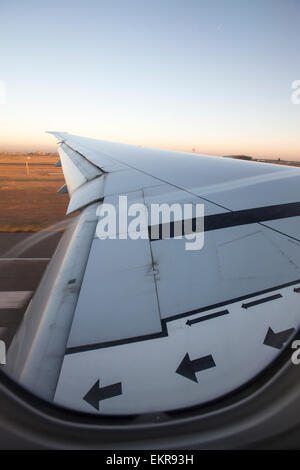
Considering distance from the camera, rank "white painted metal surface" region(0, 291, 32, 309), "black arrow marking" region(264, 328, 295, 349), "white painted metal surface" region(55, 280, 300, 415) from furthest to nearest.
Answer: "white painted metal surface" region(0, 291, 32, 309) → "black arrow marking" region(264, 328, 295, 349) → "white painted metal surface" region(55, 280, 300, 415)

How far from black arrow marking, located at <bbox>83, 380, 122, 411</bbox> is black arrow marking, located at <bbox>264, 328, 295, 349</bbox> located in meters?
0.61

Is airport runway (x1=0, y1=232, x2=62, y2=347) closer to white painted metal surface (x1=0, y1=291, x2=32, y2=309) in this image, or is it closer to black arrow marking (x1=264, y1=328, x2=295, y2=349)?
white painted metal surface (x1=0, y1=291, x2=32, y2=309)

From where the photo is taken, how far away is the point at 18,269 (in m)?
5.75

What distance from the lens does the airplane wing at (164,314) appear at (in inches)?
34.0

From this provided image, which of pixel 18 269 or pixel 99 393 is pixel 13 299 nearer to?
pixel 18 269

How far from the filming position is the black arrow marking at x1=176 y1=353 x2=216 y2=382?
2.92ft

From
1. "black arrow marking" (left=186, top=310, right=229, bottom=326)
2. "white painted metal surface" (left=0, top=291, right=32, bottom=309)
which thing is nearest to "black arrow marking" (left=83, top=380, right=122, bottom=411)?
"black arrow marking" (left=186, top=310, right=229, bottom=326)

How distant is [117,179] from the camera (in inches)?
105

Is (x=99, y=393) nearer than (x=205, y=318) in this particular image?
Yes

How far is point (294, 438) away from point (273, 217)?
1.06 meters

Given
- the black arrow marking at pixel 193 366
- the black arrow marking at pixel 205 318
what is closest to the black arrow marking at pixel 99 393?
the black arrow marking at pixel 193 366

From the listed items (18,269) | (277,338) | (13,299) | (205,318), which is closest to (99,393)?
(205,318)

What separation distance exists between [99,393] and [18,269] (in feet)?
18.8
